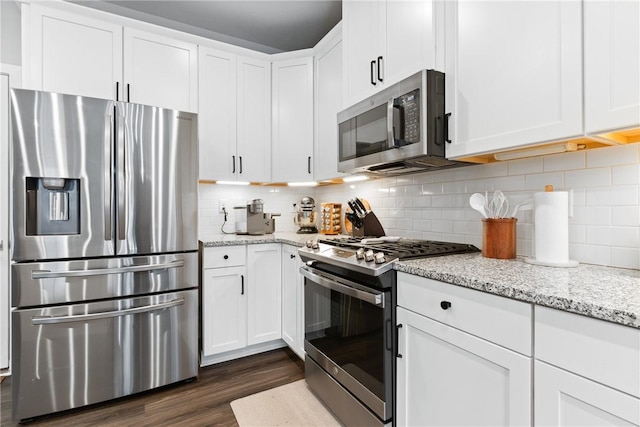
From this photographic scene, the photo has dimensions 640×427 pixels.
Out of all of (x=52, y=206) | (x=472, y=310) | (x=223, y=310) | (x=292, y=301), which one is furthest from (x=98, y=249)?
(x=472, y=310)

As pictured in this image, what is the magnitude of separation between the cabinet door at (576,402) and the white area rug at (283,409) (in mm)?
1189

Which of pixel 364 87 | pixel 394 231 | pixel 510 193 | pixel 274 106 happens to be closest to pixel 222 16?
pixel 274 106

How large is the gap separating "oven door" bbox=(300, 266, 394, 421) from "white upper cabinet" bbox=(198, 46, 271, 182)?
4.19 ft

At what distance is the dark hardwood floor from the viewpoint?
69.8 inches

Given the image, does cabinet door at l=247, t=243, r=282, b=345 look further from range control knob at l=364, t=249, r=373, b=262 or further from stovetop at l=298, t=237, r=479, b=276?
range control knob at l=364, t=249, r=373, b=262

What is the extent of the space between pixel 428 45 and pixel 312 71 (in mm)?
1420

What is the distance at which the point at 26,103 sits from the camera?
1743 millimetres

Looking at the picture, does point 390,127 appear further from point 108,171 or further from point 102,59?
point 102,59

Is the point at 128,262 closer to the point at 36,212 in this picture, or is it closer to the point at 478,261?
the point at 36,212

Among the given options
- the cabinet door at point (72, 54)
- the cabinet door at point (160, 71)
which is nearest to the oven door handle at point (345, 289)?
the cabinet door at point (160, 71)

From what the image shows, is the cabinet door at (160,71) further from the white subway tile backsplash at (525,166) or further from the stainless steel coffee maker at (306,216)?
the white subway tile backsplash at (525,166)

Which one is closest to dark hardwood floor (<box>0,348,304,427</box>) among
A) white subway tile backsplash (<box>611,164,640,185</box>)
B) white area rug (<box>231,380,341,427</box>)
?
white area rug (<box>231,380,341,427</box>)

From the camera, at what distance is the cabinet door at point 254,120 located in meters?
2.79

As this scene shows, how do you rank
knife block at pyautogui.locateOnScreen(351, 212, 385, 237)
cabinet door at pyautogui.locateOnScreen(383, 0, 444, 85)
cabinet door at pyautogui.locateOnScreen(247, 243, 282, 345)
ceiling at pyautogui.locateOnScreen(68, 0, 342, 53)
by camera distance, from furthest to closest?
ceiling at pyautogui.locateOnScreen(68, 0, 342, 53), cabinet door at pyautogui.locateOnScreen(247, 243, 282, 345), knife block at pyautogui.locateOnScreen(351, 212, 385, 237), cabinet door at pyautogui.locateOnScreen(383, 0, 444, 85)
